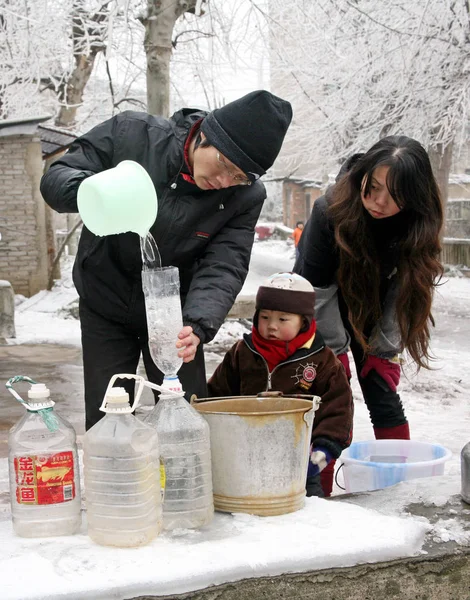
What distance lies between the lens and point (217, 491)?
2355 mm

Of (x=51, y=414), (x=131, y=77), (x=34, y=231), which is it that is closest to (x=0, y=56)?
(x=131, y=77)

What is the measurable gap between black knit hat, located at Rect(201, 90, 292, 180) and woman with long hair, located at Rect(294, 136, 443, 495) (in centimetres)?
68

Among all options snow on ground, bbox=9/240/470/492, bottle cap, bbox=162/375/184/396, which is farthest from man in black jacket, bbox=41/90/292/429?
snow on ground, bbox=9/240/470/492

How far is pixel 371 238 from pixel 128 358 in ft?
3.71

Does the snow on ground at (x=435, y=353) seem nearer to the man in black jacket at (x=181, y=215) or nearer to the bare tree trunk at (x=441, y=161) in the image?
the man in black jacket at (x=181, y=215)

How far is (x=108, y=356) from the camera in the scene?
2.94 m

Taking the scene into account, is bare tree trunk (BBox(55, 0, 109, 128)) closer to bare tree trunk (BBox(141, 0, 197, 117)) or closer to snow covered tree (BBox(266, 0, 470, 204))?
snow covered tree (BBox(266, 0, 470, 204))

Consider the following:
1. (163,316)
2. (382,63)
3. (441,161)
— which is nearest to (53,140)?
(382,63)

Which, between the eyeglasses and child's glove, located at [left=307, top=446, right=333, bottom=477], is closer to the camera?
the eyeglasses

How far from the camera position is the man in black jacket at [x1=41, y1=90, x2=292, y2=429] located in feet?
8.36

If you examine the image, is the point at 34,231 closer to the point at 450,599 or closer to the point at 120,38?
the point at 120,38

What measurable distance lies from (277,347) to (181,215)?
0.77m

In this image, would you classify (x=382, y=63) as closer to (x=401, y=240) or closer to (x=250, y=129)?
(x=401, y=240)

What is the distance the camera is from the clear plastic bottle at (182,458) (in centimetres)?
222
